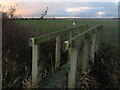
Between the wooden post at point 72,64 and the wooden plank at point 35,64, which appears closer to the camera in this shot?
the wooden post at point 72,64

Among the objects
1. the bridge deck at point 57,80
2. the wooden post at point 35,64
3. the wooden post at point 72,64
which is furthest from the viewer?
the bridge deck at point 57,80

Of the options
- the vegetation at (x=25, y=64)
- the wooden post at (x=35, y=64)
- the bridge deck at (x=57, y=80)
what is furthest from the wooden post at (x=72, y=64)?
the wooden post at (x=35, y=64)

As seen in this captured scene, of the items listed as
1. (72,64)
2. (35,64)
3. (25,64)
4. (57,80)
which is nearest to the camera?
(72,64)

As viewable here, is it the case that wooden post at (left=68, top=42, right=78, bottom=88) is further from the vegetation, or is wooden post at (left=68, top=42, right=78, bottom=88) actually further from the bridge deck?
the bridge deck

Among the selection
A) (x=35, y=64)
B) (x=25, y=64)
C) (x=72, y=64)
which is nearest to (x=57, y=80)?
(x=35, y=64)

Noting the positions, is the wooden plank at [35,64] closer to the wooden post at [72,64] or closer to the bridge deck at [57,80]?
the bridge deck at [57,80]

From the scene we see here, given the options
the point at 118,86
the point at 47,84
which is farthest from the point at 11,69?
the point at 118,86

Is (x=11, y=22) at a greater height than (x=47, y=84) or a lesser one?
greater

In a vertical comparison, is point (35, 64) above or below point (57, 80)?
above

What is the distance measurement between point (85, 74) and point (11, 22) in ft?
13.6

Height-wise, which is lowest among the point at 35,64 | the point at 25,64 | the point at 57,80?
the point at 57,80

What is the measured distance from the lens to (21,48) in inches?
290

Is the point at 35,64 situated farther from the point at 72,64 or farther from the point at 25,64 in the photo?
the point at 25,64

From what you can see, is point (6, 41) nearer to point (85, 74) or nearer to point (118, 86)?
point (85, 74)
